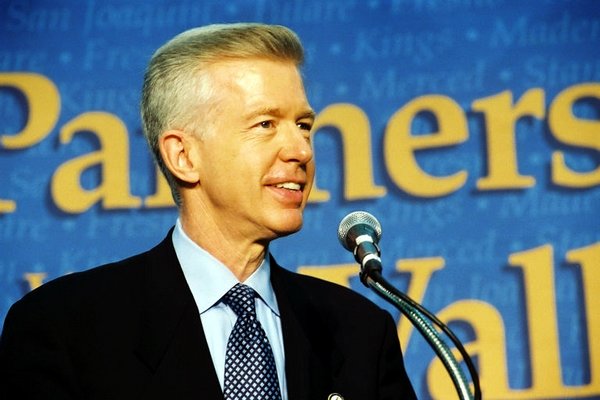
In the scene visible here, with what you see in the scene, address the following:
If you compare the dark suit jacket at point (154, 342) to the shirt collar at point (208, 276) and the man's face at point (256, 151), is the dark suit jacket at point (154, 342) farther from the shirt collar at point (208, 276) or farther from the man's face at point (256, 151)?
the man's face at point (256, 151)

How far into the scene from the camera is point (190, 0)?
2998 millimetres

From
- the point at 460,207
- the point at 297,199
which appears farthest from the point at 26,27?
the point at 297,199

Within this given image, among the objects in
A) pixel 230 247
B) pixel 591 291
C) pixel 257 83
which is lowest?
pixel 230 247

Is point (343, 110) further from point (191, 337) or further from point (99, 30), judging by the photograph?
point (191, 337)

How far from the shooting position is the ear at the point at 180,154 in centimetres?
187

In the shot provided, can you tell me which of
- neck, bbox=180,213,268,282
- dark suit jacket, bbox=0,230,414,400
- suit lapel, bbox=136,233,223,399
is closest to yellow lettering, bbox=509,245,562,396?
dark suit jacket, bbox=0,230,414,400

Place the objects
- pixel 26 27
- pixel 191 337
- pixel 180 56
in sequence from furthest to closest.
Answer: pixel 26 27, pixel 180 56, pixel 191 337

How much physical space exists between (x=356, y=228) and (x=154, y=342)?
0.42m

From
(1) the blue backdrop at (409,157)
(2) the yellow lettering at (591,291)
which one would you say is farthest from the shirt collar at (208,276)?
(2) the yellow lettering at (591,291)

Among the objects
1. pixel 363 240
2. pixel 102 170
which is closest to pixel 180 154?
pixel 363 240

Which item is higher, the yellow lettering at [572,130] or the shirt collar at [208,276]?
the yellow lettering at [572,130]

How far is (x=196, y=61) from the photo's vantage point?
1.88 meters

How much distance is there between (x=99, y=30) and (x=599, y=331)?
63.2 inches

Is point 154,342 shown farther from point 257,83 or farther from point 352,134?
point 352,134
